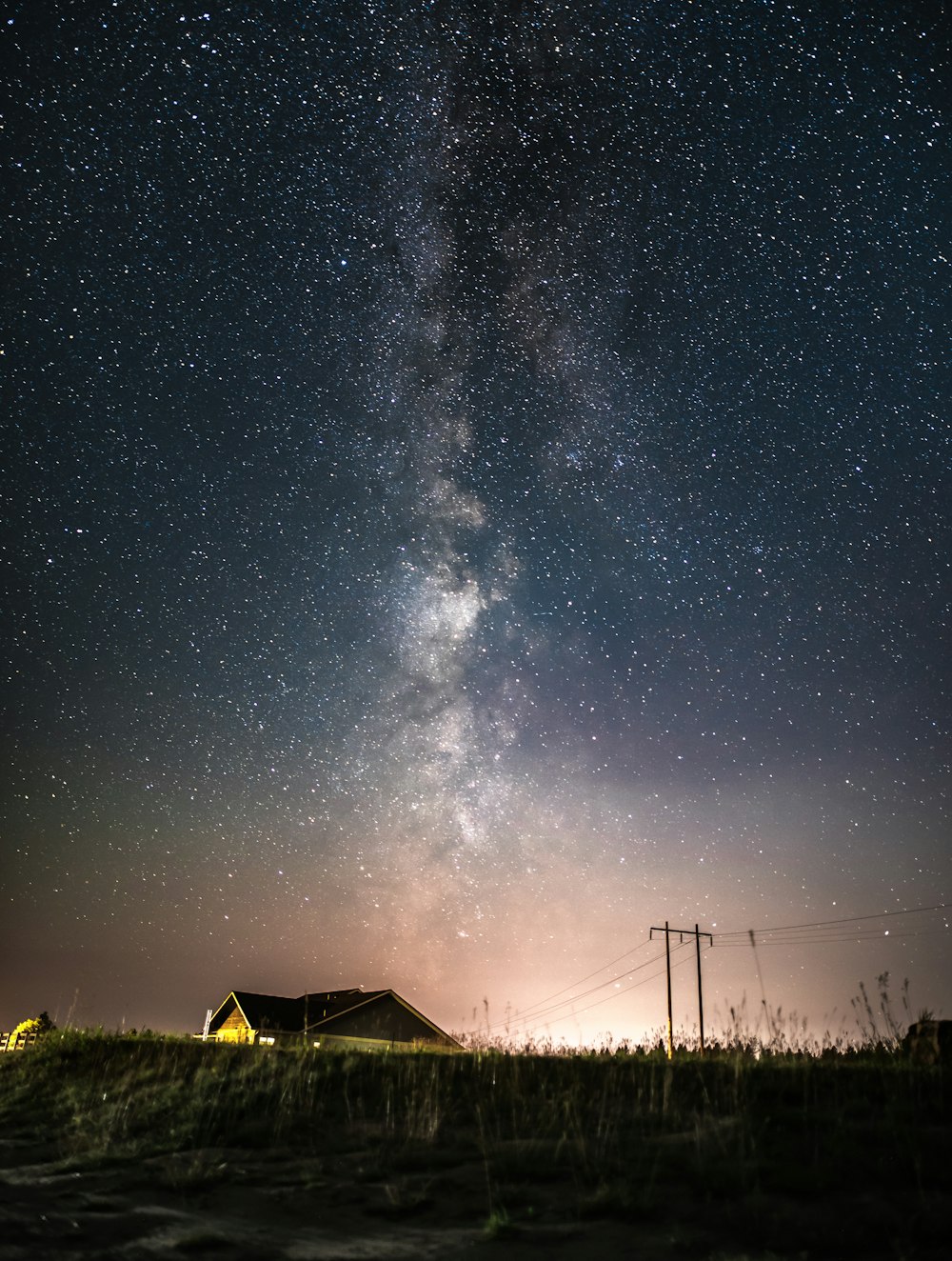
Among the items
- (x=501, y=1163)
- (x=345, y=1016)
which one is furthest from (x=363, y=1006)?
(x=501, y=1163)

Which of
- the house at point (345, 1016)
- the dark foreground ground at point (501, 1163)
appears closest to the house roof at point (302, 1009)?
the house at point (345, 1016)

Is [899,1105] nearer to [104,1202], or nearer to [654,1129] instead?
[654,1129]

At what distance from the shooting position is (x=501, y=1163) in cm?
505

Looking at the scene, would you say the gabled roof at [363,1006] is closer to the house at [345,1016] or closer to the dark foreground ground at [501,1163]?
the house at [345,1016]

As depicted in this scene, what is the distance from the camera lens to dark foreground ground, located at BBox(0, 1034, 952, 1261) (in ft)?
12.9

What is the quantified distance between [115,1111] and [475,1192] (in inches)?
182

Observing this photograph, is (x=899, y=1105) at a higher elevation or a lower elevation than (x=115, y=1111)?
higher

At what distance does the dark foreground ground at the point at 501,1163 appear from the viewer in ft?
12.9

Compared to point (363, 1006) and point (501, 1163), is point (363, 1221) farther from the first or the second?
point (363, 1006)

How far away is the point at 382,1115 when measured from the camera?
264 inches

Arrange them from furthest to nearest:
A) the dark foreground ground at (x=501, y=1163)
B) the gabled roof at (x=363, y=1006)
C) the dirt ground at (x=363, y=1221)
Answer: the gabled roof at (x=363, y=1006), the dark foreground ground at (x=501, y=1163), the dirt ground at (x=363, y=1221)

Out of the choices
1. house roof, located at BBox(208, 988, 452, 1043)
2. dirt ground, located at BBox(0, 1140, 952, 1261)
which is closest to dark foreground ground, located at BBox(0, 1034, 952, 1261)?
dirt ground, located at BBox(0, 1140, 952, 1261)

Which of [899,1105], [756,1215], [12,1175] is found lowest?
[12,1175]

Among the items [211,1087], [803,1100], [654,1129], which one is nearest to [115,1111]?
[211,1087]
